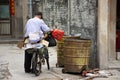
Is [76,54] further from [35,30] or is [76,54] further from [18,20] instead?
[18,20]

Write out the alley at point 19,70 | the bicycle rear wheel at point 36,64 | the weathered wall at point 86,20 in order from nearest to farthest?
the alley at point 19,70
the bicycle rear wheel at point 36,64
the weathered wall at point 86,20

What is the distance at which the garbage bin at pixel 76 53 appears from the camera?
471 inches

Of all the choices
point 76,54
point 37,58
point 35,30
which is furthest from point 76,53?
point 35,30

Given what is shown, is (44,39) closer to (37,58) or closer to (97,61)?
(37,58)

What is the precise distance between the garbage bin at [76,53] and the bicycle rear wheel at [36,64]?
828 mm

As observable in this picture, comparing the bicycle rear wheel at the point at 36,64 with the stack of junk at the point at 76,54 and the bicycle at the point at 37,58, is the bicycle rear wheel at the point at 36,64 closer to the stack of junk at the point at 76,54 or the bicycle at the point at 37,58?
the bicycle at the point at 37,58

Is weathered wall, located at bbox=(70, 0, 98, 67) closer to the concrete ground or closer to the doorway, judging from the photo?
the concrete ground

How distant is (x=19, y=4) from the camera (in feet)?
75.7

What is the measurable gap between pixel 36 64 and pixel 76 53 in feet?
3.97

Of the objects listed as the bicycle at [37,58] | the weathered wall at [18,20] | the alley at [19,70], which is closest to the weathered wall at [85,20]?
the alley at [19,70]

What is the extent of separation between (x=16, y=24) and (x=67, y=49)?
1143 cm

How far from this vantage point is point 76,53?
1201 centimetres

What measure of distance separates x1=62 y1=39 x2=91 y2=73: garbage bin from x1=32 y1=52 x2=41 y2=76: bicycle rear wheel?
0.83 m

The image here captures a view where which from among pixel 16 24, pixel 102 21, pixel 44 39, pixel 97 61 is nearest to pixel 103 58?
pixel 97 61
